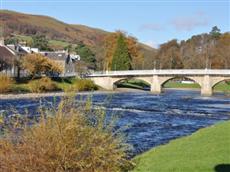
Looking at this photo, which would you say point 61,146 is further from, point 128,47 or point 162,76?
point 128,47

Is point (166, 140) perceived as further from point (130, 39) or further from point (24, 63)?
point (130, 39)

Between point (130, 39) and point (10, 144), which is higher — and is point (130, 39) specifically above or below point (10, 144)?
above

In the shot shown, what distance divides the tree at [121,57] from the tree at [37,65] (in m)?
27.6

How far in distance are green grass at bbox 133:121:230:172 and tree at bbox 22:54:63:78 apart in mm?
72287

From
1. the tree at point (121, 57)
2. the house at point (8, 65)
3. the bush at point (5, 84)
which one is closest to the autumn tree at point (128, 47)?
the tree at point (121, 57)

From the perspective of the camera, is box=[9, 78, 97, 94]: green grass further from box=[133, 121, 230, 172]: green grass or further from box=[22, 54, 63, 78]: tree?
box=[133, 121, 230, 172]: green grass

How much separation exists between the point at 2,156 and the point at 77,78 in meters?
91.9

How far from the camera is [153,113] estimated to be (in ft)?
171

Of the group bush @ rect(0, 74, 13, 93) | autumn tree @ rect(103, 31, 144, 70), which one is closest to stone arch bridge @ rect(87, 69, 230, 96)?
autumn tree @ rect(103, 31, 144, 70)

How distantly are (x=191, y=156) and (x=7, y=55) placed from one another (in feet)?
283

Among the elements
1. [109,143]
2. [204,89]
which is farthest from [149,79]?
[109,143]

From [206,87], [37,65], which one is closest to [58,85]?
[37,65]

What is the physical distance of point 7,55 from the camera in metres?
101

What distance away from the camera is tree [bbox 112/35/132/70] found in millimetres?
124000
